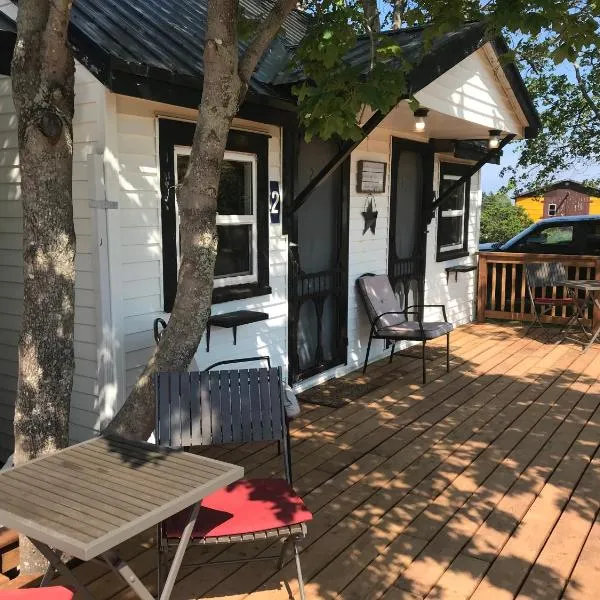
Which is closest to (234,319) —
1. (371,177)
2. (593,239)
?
(371,177)

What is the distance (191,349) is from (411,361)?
417 centimetres

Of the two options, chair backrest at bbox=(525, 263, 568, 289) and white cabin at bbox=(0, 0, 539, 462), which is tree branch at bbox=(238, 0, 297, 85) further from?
chair backrest at bbox=(525, 263, 568, 289)

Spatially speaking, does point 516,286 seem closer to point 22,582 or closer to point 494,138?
point 494,138

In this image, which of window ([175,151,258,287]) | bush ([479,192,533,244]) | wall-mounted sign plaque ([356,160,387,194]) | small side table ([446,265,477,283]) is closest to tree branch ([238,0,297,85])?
window ([175,151,258,287])

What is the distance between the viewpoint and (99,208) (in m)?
3.70

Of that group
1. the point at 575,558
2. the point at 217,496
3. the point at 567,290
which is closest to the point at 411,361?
the point at 567,290

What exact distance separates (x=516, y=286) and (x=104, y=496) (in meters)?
8.27

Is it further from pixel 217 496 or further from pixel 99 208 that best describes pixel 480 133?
pixel 217 496

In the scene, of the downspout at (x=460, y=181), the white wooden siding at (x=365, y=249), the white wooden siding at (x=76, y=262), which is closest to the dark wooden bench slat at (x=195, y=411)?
the white wooden siding at (x=76, y=262)

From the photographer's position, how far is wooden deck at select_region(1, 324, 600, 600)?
2.80 meters

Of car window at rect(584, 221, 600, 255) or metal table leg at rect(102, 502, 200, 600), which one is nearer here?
metal table leg at rect(102, 502, 200, 600)

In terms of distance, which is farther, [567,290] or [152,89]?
[567,290]

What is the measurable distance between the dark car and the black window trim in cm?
632

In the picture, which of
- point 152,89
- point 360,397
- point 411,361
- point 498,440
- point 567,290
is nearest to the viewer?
point 152,89
